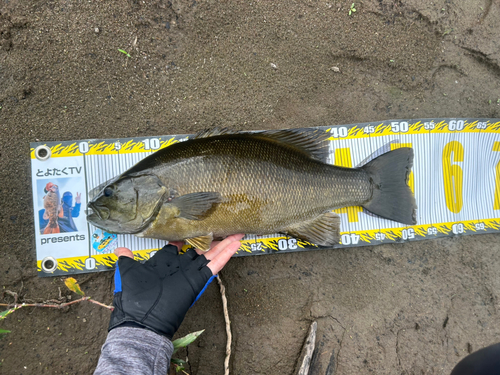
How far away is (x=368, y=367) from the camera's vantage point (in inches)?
117

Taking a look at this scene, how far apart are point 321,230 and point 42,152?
2.73 metres

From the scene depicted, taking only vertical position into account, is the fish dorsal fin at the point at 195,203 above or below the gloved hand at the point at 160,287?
above

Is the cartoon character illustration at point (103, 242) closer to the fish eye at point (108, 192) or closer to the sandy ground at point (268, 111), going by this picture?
the sandy ground at point (268, 111)

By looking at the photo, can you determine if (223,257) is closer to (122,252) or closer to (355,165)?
(122,252)

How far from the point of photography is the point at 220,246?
2.72 m

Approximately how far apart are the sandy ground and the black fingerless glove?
0.55 m

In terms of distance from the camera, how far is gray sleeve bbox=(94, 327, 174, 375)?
6.62 ft

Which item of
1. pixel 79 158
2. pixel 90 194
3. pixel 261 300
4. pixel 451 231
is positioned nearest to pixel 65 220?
pixel 90 194

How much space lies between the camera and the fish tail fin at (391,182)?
2.81m

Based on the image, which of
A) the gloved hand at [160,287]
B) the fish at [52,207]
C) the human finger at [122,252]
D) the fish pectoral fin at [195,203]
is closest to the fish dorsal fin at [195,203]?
the fish pectoral fin at [195,203]

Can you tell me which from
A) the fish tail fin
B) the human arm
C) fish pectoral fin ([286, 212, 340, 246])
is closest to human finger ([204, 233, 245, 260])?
the human arm

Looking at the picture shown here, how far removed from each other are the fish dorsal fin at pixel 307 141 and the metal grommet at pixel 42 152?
6.97ft

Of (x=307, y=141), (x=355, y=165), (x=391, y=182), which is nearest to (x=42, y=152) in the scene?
(x=307, y=141)

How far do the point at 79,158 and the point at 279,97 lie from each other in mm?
2037
